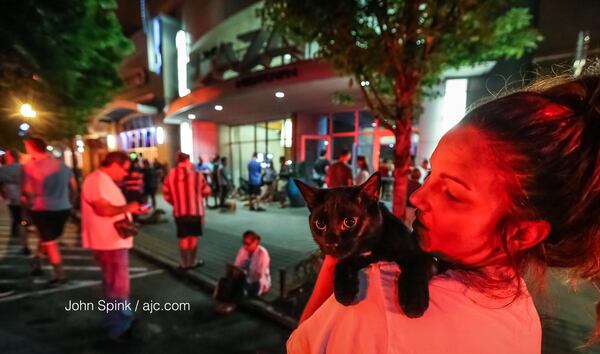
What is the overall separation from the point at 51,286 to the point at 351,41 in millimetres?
6055

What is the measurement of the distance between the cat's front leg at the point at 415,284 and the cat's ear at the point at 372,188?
426mm

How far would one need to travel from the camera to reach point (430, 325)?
0.74 m

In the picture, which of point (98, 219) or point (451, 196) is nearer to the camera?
point (451, 196)

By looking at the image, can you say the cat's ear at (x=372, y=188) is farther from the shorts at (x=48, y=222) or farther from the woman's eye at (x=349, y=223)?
the shorts at (x=48, y=222)

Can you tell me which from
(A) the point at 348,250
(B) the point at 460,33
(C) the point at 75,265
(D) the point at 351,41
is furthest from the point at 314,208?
(C) the point at 75,265

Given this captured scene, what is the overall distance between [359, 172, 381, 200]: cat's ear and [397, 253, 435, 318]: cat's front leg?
0.43 metres

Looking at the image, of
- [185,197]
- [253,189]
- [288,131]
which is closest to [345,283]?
[185,197]

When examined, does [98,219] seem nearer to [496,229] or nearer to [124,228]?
[124,228]

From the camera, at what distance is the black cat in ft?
3.75

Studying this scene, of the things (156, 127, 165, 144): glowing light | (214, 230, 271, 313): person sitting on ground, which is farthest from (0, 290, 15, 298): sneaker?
(156, 127, 165, 144): glowing light

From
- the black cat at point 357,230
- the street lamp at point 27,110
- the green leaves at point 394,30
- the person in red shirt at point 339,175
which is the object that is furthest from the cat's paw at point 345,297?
the person in red shirt at point 339,175

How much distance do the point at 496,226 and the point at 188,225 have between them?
5069 mm

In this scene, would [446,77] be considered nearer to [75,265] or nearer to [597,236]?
[597,236]

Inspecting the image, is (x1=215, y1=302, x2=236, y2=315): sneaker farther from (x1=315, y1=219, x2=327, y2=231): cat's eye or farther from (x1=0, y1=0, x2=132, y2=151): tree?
(x1=315, y1=219, x2=327, y2=231): cat's eye
